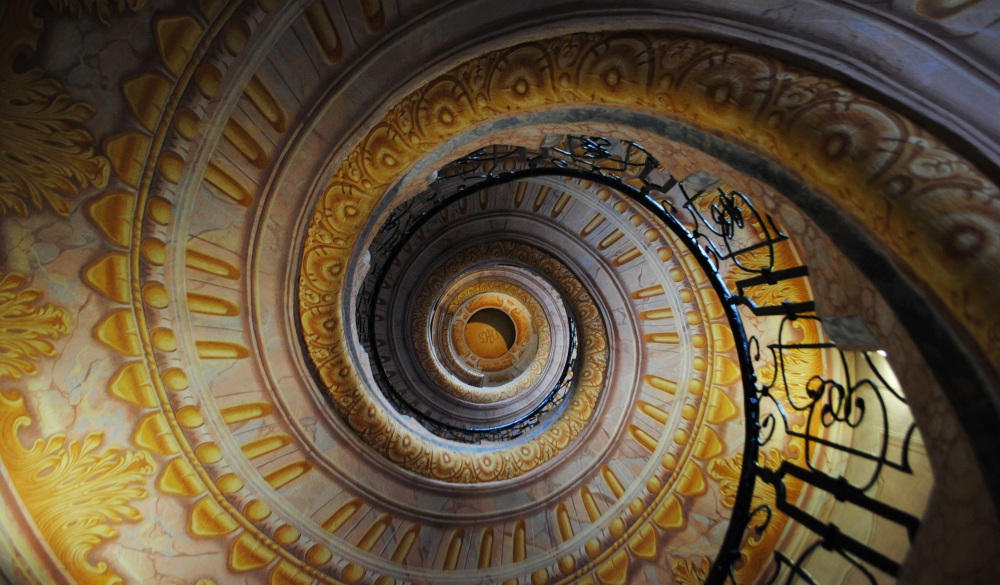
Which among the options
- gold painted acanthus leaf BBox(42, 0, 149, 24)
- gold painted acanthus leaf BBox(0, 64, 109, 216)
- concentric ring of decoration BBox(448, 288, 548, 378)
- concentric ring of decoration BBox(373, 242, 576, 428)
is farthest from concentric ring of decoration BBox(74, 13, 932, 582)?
concentric ring of decoration BBox(448, 288, 548, 378)

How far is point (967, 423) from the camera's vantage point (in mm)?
1274

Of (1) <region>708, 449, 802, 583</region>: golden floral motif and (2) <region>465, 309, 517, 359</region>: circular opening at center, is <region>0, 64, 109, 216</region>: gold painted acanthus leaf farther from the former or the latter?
(2) <region>465, 309, 517, 359</region>: circular opening at center

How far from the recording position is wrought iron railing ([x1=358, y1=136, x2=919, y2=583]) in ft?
6.69

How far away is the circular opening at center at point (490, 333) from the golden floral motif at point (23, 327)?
10.0 meters

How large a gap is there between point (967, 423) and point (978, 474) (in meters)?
0.14

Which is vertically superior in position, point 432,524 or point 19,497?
point 19,497

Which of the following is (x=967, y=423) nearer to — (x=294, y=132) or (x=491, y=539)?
(x=294, y=132)

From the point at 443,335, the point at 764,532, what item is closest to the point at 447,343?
the point at 443,335

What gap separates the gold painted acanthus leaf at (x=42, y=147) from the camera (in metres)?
1.71

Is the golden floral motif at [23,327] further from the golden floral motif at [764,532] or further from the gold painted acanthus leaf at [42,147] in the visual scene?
the golden floral motif at [764,532]

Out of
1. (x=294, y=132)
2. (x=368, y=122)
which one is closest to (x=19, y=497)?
(x=294, y=132)

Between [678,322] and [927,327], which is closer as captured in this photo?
[927,327]

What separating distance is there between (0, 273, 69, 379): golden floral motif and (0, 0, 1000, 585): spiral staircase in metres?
0.01

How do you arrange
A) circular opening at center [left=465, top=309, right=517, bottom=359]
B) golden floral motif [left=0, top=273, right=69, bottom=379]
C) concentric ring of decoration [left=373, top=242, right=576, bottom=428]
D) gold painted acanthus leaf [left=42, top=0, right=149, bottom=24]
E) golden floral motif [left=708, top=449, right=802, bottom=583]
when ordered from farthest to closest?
1. circular opening at center [left=465, top=309, right=517, bottom=359]
2. concentric ring of decoration [left=373, top=242, right=576, bottom=428]
3. golden floral motif [left=708, top=449, right=802, bottom=583]
4. golden floral motif [left=0, top=273, right=69, bottom=379]
5. gold painted acanthus leaf [left=42, top=0, right=149, bottom=24]
